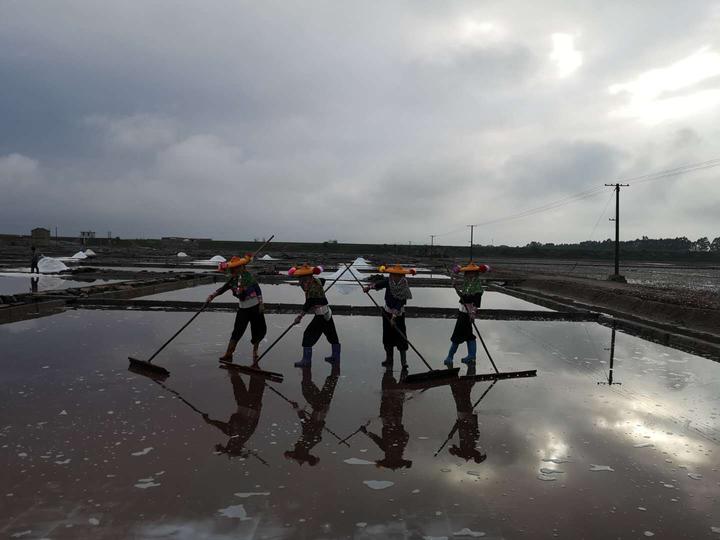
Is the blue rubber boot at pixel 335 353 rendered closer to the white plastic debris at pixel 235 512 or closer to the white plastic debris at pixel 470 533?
Answer: the white plastic debris at pixel 235 512

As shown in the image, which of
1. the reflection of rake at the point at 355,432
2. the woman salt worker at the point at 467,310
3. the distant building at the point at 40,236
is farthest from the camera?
the distant building at the point at 40,236

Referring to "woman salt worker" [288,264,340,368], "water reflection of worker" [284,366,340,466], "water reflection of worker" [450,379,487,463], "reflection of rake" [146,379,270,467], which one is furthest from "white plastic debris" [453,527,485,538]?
"woman salt worker" [288,264,340,368]

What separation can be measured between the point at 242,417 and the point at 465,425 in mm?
2166

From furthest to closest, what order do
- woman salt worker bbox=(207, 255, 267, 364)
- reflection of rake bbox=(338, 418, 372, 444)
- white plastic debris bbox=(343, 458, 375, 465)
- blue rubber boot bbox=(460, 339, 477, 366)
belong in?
blue rubber boot bbox=(460, 339, 477, 366) < woman salt worker bbox=(207, 255, 267, 364) < reflection of rake bbox=(338, 418, 372, 444) < white plastic debris bbox=(343, 458, 375, 465)

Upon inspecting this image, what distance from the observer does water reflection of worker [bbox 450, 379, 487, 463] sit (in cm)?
394

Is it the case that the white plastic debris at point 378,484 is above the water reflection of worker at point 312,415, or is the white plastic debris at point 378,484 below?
below

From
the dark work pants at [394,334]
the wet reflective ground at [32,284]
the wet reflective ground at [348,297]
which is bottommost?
the wet reflective ground at [348,297]

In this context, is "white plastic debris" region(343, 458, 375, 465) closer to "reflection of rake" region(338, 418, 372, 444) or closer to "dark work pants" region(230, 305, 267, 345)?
"reflection of rake" region(338, 418, 372, 444)

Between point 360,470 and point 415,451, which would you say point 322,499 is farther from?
point 415,451

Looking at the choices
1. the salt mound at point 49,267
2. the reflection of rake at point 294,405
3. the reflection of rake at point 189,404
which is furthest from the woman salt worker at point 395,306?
the salt mound at point 49,267

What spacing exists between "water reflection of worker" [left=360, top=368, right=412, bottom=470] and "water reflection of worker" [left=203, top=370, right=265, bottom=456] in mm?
1071

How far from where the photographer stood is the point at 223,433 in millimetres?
4242

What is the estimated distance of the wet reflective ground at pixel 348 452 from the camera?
9.59ft

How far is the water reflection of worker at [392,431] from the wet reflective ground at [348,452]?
2 centimetres
